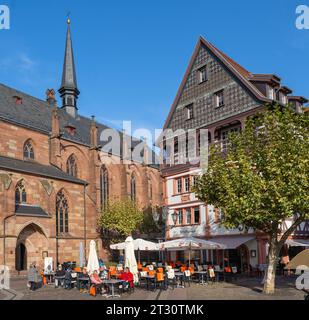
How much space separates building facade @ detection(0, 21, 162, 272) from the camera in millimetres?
34812

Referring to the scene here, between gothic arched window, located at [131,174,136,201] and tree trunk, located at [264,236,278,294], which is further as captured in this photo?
gothic arched window, located at [131,174,136,201]

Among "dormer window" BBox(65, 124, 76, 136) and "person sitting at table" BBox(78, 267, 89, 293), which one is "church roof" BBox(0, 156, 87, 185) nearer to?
"dormer window" BBox(65, 124, 76, 136)

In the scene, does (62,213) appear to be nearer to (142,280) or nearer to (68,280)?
(142,280)

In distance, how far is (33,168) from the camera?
3897cm

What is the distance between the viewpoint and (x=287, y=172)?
17.5 meters

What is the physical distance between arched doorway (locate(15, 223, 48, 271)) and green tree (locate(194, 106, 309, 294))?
2007 cm

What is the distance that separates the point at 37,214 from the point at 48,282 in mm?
8818

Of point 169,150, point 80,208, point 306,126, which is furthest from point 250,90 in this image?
point 80,208

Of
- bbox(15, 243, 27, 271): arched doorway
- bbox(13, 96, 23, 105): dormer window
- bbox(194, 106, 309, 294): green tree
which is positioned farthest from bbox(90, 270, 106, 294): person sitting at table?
bbox(13, 96, 23, 105): dormer window

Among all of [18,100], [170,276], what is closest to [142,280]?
[170,276]

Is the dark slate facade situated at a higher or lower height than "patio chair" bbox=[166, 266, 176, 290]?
higher

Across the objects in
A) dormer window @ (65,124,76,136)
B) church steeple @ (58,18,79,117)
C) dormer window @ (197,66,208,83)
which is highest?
church steeple @ (58,18,79,117)

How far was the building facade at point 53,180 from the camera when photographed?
3481 centimetres

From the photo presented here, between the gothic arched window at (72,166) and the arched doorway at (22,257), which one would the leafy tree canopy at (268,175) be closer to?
the arched doorway at (22,257)
